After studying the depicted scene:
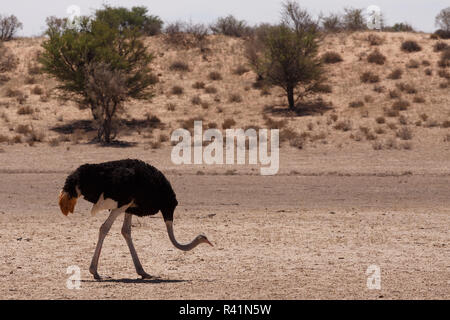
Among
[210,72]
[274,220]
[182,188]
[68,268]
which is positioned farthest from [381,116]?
[68,268]

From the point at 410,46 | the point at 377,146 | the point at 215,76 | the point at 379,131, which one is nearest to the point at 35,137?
the point at 377,146

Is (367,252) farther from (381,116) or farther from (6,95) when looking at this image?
(6,95)

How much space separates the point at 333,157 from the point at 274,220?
11119 mm

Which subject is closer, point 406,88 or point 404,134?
point 404,134

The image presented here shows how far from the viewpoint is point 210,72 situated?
43.1m

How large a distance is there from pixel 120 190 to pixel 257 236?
168 inches

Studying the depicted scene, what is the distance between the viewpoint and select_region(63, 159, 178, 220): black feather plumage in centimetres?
958

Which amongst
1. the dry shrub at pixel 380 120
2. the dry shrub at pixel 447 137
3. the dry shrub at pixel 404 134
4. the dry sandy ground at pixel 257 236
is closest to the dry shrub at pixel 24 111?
the dry sandy ground at pixel 257 236

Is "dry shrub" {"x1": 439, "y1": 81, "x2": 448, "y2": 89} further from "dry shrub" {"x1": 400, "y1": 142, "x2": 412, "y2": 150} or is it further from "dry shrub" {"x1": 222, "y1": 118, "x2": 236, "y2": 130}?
"dry shrub" {"x1": 222, "y1": 118, "x2": 236, "y2": 130}

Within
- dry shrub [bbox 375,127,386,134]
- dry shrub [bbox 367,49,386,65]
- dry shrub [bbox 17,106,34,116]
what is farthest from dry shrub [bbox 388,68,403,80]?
dry shrub [bbox 17,106,34,116]

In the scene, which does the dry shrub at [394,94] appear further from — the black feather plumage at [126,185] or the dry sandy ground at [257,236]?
the black feather plumage at [126,185]

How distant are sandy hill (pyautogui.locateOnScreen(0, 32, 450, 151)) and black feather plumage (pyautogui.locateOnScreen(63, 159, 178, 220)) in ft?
59.9

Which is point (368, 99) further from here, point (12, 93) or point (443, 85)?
point (12, 93)

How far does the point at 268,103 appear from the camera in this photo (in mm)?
37438
